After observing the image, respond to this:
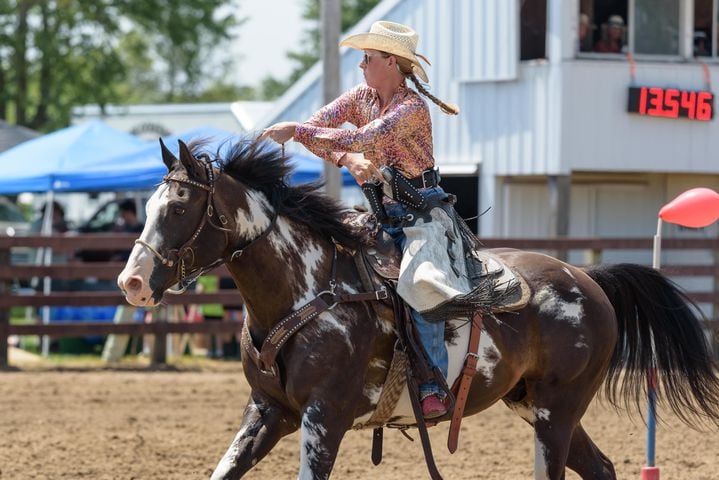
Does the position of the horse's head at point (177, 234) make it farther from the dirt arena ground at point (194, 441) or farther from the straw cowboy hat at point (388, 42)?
the dirt arena ground at point (194, 441)

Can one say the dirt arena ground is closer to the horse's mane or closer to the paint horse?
the paint horse

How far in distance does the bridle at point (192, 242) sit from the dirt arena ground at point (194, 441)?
8.26 feet

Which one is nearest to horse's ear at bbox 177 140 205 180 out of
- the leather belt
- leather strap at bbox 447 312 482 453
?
the leather belt

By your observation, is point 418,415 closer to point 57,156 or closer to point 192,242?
point 192,242

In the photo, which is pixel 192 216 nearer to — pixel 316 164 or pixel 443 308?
pixel 443 308

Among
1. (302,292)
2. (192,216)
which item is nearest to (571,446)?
(302,292)

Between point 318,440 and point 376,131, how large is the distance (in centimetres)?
132

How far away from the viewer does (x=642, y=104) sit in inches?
577

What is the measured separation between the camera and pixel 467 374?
17.2 feet

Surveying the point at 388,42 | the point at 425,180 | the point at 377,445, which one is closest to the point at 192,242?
the point at 425,180

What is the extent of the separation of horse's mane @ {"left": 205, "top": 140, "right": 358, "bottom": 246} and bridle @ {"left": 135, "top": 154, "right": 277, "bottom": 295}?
0.57 ft

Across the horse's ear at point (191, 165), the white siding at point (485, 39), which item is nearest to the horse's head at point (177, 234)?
the horse's ear at point (191, 165)

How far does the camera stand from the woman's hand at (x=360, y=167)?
4906 mm

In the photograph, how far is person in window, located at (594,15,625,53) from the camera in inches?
585
